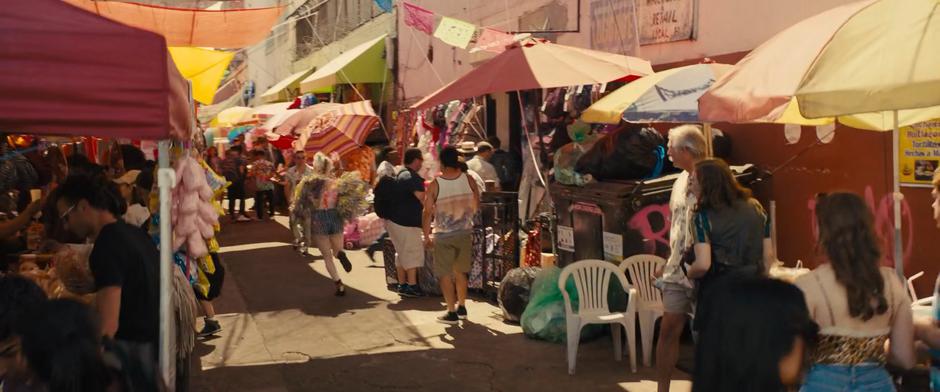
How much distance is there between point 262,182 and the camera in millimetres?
20406

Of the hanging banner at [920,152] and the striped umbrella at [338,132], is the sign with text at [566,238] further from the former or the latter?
the striped umbrella at [338,132]

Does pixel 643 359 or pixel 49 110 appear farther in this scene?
pixel 643 359

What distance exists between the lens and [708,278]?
530cm

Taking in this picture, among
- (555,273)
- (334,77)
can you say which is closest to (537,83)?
(555,273)

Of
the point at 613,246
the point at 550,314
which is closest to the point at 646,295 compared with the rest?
the point at 613,246

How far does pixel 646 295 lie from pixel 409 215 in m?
3.57

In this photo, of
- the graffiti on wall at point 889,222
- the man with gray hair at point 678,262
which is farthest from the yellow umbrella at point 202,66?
the graffiti on wall at point 889,222

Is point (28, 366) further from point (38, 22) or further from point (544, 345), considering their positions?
point (544, 345)

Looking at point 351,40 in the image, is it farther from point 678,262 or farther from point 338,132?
point 678,262

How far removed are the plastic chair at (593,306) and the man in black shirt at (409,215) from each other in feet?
10.3

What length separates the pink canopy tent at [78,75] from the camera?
383 cm

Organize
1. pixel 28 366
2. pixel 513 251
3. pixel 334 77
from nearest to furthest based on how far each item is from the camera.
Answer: pixel 28 366 < pixel 513 251 < pixel 334 77

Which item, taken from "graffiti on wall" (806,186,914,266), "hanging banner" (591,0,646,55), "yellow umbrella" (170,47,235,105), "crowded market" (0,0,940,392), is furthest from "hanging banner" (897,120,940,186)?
"yellow umbrella" (170,47,235,105)

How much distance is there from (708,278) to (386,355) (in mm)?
3520
